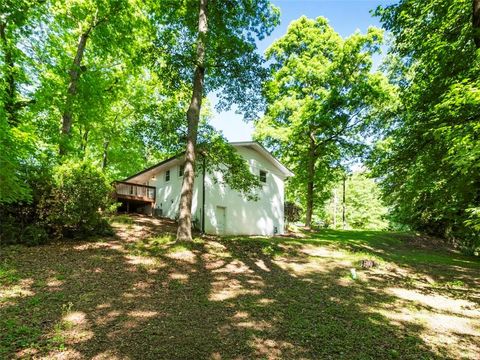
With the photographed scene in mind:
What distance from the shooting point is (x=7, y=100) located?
1109 cm

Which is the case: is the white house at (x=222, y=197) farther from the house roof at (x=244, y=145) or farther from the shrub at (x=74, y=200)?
the shrub at (x=74, y=200)

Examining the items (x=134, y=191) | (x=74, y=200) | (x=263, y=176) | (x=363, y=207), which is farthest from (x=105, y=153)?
(x=363, y=207)

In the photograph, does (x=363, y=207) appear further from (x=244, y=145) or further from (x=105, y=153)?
(x=105, y=153)

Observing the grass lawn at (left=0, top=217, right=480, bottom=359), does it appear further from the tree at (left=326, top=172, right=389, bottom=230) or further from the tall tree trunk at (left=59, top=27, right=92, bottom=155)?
the tree at (left=326, top=172, right=389, bottom=230)

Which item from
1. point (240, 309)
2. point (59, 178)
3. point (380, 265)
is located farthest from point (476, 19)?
point (59, 178)

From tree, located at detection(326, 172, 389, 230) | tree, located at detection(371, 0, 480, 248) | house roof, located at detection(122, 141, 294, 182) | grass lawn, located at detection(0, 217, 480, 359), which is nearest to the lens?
grass lawn, located at detection(0, 217, 480, 359)

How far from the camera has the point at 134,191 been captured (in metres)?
23.5

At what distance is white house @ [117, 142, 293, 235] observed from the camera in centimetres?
1883

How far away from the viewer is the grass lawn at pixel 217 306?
16.2 feet

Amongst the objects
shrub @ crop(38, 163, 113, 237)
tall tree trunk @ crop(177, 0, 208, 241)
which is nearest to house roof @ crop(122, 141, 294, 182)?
tall tree trunk @ crop(177, 0, 208, 241)

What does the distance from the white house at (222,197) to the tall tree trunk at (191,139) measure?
13.3ft

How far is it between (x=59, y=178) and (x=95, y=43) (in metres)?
9.58

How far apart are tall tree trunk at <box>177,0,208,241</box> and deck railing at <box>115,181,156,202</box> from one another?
450 inches

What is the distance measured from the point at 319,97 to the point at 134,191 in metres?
17.0
